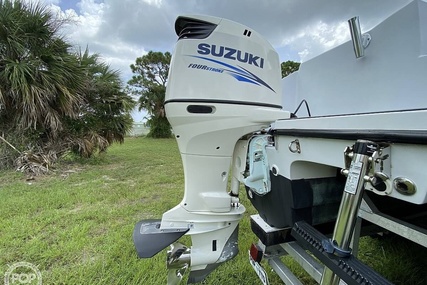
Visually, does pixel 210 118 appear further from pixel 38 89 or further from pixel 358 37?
pixel 38 89

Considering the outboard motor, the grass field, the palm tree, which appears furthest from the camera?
the palm tree

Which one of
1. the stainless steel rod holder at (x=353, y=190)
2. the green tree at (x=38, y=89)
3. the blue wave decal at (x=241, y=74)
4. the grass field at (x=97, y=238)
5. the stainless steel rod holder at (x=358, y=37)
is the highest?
the green tree at (x=38, y=89)

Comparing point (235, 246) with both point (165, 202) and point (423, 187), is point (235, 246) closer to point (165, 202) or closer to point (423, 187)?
point (423, 187)

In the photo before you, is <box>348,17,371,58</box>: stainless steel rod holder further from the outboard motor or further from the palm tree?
the palm tree

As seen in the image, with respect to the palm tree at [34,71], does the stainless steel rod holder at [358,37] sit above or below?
below

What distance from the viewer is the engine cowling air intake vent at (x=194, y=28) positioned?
116cm

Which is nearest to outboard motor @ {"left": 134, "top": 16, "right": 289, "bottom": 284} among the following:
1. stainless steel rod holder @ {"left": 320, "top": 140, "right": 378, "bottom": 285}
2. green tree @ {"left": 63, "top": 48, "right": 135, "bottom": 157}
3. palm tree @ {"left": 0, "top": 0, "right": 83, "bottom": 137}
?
stainless steel rod holder @ {"left": 320, "top": 140, "right": 378, "bottom": 285}

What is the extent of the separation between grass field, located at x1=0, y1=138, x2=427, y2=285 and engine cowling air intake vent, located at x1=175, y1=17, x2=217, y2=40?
1447 mm

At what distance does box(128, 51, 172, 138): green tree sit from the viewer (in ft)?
47.7

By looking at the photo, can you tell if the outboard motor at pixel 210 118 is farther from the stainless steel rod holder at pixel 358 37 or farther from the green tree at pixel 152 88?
the green tree at pixel 152 88

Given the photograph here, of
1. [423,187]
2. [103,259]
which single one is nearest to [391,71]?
[423,187]

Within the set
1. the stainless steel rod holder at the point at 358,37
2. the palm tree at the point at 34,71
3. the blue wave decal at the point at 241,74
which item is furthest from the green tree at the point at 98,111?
the stainless steel rod holder at the point at 358,37

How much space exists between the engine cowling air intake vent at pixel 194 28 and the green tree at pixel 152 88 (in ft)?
42.4

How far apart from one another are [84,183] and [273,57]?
3.59m
